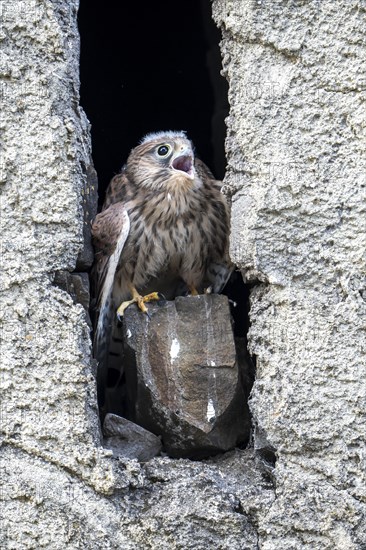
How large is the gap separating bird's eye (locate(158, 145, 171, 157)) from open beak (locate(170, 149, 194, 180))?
0.04 meters

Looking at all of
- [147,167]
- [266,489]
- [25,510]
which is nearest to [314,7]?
[147,167]

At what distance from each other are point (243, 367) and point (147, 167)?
3.04ft

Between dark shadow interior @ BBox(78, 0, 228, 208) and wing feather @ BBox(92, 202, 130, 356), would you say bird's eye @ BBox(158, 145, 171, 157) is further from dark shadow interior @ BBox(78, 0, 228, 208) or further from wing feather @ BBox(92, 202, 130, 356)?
dark shadow interior @ BBox(78, 0, 228, 208)

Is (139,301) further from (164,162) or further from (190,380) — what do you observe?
(164,162)

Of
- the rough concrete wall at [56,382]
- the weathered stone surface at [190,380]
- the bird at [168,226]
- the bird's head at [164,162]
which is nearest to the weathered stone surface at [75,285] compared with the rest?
the rough concrete wall at [56,382]

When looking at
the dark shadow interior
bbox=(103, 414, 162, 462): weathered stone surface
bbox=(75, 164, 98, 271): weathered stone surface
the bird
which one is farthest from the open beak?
bbox=(103, 414, 162, 462): weathered stone surface

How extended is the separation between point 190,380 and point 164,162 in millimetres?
989

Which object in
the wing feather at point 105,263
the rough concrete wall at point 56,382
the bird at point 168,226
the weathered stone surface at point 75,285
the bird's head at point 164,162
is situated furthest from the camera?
the bird's head at point 164,162

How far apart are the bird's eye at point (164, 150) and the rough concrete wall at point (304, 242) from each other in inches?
29.7

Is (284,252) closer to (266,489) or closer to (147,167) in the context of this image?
(266,489)

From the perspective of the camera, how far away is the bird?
3.99m

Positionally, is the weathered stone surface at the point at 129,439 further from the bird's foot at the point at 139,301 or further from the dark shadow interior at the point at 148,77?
the dark shadow interior at the point at 148,77

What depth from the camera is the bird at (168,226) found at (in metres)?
3.99

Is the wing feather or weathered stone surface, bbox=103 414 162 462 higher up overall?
the wing feather
